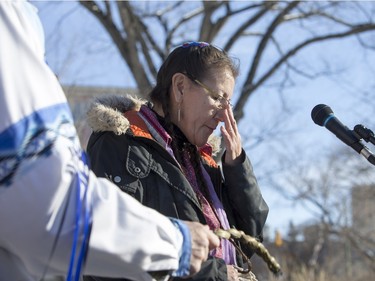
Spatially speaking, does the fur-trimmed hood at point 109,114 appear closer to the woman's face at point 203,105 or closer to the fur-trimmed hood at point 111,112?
the fur-trimmed hood at point 111,112

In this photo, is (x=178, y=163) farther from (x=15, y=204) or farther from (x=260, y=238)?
(x=15, y=204)

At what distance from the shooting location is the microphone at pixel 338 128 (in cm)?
312

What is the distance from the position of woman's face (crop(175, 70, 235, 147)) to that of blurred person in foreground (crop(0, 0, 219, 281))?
1.49m

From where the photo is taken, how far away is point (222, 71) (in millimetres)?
3221

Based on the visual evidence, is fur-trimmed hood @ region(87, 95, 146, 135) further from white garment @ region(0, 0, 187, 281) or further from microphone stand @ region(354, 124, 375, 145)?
white garment @ region(0, 0, 187, 281)

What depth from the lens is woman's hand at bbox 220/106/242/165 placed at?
3.18m

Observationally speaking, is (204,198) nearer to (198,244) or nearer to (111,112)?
(111,112)

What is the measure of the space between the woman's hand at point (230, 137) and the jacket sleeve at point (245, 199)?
4 centimetres

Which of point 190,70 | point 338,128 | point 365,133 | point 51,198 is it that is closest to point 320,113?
point 338,128

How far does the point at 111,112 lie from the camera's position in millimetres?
2951

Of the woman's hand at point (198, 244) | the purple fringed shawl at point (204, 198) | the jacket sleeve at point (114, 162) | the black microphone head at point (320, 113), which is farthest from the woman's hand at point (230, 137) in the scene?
the woman's hand at point (198, 244)

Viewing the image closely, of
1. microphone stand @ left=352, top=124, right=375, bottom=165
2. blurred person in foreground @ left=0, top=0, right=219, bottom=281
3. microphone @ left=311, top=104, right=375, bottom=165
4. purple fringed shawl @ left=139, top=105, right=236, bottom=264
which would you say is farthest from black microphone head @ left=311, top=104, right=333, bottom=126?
blurred person in foreground @ left=0, top=0, right=219, bottom=281

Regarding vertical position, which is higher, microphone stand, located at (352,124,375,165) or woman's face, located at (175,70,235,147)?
microphone stand, located at (352,124,375,165)

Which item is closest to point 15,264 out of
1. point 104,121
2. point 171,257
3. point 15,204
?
point 15,204
